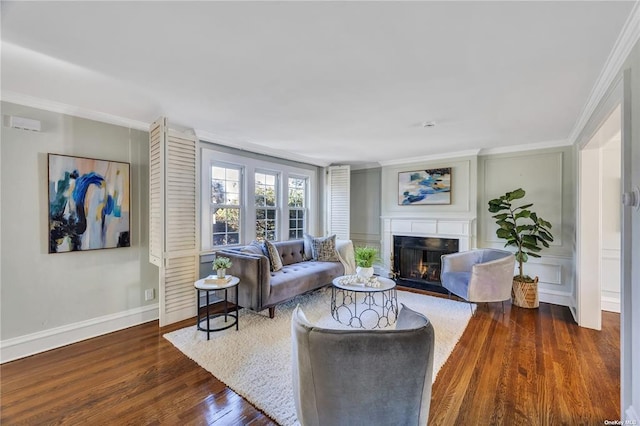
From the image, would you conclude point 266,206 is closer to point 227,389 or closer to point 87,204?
point 87,204

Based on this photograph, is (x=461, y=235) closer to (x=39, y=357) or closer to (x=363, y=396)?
(x=363, y=396)

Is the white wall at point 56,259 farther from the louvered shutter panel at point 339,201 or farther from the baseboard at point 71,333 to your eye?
the louvered shutter panel at point 339,201

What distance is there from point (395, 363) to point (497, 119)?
2.94 m

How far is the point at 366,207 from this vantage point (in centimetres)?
588

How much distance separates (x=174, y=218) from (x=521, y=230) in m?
4.61

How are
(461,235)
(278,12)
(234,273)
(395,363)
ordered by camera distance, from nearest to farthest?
(395,363)
(278,12)
(234,273)
(461,235)

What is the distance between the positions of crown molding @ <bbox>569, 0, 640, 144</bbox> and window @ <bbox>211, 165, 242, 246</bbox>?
4.01 metres

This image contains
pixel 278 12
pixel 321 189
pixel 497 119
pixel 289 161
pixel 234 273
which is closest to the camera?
pixel 278 12

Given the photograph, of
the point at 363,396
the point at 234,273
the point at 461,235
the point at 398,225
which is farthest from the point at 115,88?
the point at 461,235

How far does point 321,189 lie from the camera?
18.6ft

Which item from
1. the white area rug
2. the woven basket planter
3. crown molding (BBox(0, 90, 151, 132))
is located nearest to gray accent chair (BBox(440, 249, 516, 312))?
the white area rug

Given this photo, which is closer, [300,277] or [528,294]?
[300,277]

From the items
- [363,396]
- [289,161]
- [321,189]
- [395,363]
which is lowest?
[363,396]

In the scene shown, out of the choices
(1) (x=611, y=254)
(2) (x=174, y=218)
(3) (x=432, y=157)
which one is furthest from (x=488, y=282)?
(2) (x=174, y=218)
